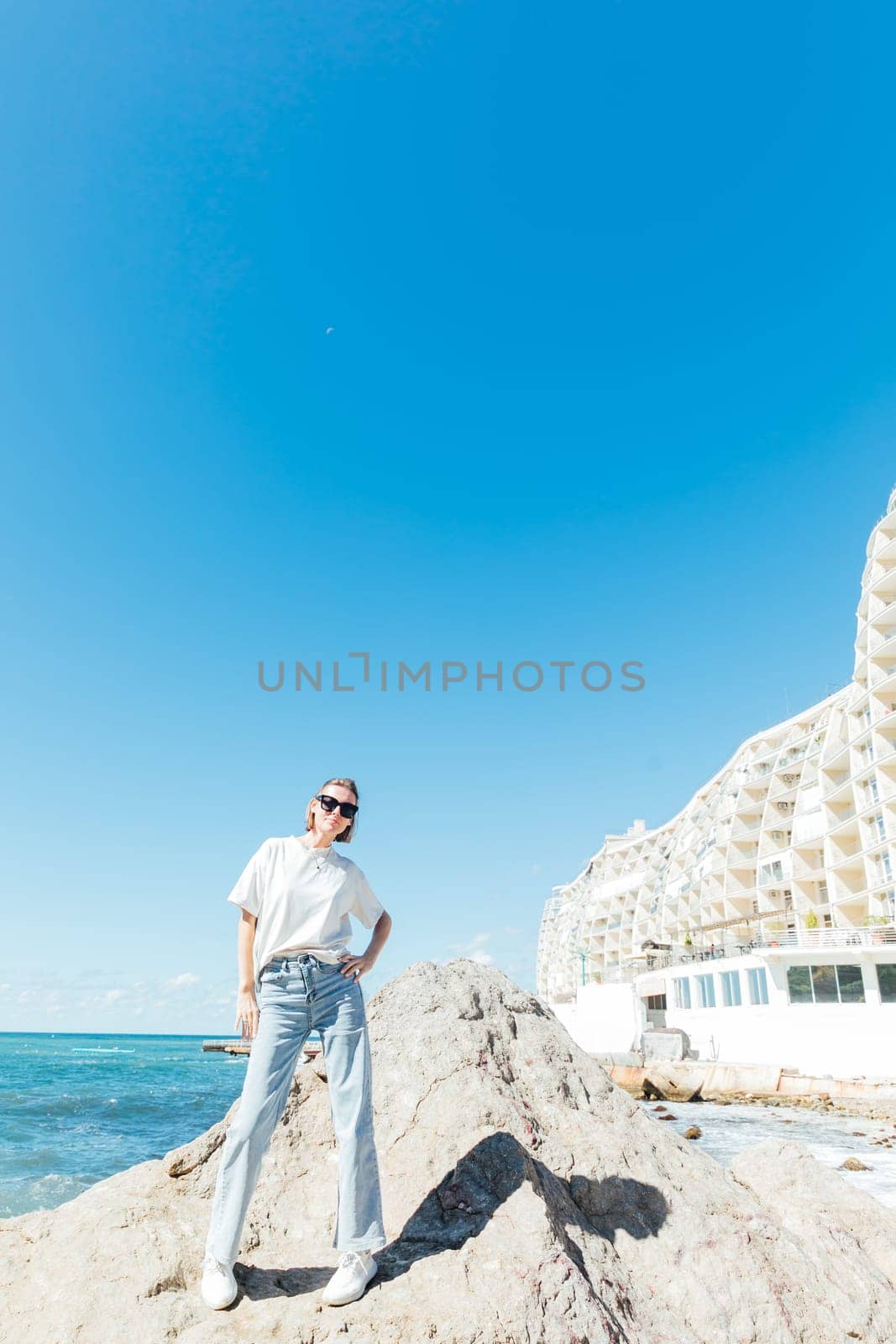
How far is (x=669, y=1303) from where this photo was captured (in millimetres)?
4051

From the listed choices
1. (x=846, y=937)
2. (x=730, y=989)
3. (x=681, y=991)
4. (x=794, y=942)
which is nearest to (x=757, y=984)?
(x=730, y=989)

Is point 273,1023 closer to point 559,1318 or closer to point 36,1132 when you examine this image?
point 559,1318

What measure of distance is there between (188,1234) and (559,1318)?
1.88m

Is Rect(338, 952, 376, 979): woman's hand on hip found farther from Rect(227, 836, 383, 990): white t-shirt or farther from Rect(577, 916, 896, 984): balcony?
Rect(577, 916, 896, 984): balcony

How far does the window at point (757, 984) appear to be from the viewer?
43.4 m

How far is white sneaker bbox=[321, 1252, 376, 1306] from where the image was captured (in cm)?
347

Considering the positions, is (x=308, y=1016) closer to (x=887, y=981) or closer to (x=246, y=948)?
(x=246, y=948)

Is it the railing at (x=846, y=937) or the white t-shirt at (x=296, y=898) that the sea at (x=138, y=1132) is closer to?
the white t-shirt at (x=296, y=898)

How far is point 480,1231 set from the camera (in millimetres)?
3826

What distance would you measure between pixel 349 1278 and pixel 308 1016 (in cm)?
105

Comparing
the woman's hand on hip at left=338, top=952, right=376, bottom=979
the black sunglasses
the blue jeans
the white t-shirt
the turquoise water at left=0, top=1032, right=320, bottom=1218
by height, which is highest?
the black sunglasses

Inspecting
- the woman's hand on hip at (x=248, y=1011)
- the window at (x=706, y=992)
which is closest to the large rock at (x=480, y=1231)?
the woman's hand on hip at (x=248, y=1011)

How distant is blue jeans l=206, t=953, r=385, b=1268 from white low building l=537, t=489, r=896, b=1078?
39579 millimetres

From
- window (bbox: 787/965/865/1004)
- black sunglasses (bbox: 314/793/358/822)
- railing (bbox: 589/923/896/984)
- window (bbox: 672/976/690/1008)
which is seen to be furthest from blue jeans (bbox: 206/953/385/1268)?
window (bbox: 672/976/690/1008)
